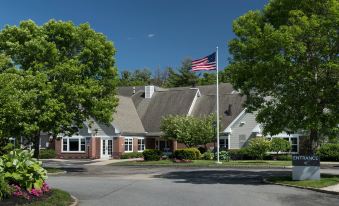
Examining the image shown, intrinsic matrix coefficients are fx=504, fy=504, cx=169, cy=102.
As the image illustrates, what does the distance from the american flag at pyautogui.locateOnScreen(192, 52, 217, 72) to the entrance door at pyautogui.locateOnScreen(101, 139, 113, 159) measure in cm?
1647

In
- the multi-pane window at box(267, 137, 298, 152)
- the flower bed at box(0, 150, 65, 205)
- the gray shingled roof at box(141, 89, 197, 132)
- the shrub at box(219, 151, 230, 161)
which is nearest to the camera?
the flower bed at box(0, 150, 65, 205)

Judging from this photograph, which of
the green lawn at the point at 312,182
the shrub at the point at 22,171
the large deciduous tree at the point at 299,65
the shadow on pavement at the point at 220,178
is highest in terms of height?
the large deciduous tree at the point at 299,65

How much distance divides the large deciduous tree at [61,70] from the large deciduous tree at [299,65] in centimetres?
1166

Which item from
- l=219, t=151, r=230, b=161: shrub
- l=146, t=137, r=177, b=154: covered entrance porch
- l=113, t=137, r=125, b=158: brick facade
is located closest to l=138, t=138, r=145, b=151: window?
l=146, t=137, r=177, b=154: covered entrance porch

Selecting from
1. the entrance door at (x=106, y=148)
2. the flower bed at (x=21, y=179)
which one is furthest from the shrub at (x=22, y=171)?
the entrance door at (x=106, y=148)

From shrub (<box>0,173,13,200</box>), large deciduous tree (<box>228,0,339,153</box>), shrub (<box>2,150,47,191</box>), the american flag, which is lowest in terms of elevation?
shrub (<box>0,173,13,200</box>)

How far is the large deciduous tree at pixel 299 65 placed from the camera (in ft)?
72.6

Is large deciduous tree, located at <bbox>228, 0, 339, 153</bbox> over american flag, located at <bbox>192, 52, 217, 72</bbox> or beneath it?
beneath

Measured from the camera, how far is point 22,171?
1502cm

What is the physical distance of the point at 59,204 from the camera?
14727 millimetres

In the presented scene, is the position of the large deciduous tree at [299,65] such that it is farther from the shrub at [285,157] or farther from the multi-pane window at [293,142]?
the multi-pane window at [293,142]

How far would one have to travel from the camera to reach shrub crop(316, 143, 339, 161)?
1758 inches

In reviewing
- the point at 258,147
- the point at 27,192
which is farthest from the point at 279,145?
the point at 27,192

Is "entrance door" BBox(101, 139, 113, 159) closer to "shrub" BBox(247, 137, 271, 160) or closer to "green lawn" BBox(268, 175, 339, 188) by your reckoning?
"shrub" BBox(247, 137, 271, 160)
